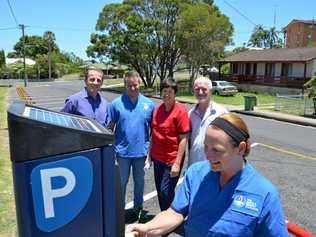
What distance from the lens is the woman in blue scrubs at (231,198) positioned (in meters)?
1.90

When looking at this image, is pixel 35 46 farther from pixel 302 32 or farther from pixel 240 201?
pixel 240 201

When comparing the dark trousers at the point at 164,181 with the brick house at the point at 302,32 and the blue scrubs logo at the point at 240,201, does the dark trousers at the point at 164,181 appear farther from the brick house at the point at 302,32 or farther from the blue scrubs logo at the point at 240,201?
the brick house at the point at 302,32

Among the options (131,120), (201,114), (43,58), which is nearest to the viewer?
(201,114)

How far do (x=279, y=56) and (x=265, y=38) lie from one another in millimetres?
46665

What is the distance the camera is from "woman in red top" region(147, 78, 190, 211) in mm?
4367

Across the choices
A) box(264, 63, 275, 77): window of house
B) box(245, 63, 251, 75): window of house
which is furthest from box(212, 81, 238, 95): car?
box(245, 63, 251, 75): window of house

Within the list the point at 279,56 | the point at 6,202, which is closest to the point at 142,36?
the point at 279,56

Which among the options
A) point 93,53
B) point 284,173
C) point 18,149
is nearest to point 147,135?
point 18,149

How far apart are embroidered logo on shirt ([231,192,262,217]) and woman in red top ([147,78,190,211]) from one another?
2.43 meters

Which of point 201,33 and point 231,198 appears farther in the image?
point 201,33

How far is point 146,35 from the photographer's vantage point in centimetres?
3531

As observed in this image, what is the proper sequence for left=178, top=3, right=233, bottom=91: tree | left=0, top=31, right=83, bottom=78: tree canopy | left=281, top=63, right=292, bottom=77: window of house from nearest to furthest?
left=178, top=3, right=233, bottom=91: tree
left=281, top=63, right=292, bottom=77: window of house
left=0, top=31, right=83, bottom=78: tree canopy

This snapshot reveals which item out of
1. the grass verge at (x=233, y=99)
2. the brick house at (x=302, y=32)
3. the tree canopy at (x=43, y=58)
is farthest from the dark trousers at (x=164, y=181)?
the brick house at (x=302, y=32)

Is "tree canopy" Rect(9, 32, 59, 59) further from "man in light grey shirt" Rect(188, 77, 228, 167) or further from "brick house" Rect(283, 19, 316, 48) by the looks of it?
"man in light grey shirt" Rect(188, 77, 228, 167)
